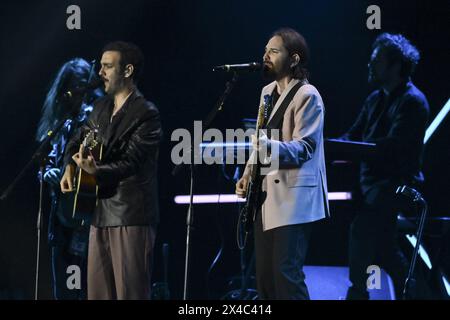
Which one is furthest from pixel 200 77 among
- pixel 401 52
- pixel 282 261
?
pixel 282 261

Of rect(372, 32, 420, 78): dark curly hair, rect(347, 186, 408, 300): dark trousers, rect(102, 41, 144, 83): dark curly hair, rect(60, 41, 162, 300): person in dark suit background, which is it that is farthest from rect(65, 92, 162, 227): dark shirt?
rect(372, 32, 420, 78): dark curly hair

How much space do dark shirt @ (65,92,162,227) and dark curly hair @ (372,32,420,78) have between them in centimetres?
210

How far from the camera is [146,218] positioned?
378 centimetres

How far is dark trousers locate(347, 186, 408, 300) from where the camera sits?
4.97 metres

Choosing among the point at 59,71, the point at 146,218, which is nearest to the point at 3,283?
the point at 59,71

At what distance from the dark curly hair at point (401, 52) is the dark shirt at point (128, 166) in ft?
6.90

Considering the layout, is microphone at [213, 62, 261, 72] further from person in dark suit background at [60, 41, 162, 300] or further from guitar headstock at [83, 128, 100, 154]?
guitar headstock at [83, 128, 100, 154]

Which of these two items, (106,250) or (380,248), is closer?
(106,250)

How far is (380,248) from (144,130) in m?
2.11

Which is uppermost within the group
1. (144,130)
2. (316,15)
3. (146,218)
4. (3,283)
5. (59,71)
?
(316,15)

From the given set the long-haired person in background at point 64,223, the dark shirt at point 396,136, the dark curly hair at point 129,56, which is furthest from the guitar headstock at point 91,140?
the dark shirt at point 396,136

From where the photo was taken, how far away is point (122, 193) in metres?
3.79

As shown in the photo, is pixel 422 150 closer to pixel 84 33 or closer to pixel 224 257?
pixel 224 257
